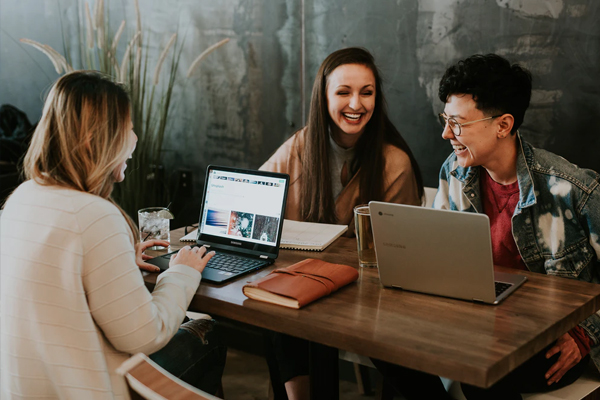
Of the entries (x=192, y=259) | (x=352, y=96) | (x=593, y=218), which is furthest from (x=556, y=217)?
(x=192, y=259)

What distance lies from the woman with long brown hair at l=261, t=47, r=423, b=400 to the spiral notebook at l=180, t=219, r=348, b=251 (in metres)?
0.28

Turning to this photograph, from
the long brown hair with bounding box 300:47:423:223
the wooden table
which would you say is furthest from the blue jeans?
the long brown hair with bounding box 300:47:423:223

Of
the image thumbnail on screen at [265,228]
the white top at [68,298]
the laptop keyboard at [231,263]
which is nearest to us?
the white top at [68,298]

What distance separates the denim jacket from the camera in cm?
184

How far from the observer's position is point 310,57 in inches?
119

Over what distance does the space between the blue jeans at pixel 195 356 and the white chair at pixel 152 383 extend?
394 millimetres

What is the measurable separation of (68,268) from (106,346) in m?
0.20

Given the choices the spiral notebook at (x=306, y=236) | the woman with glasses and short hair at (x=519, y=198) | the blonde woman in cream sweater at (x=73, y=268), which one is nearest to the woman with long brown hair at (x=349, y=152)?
the spiral notebook at (x=306, y=236)

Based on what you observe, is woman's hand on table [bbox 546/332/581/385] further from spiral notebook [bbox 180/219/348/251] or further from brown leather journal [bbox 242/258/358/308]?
spiral notebook [bbox 180/219/348/251]

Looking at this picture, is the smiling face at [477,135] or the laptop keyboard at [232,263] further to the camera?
the smiling face at [477,135]

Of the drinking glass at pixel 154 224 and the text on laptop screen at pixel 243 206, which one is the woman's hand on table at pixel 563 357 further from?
the drinking glass at pixel 154 224

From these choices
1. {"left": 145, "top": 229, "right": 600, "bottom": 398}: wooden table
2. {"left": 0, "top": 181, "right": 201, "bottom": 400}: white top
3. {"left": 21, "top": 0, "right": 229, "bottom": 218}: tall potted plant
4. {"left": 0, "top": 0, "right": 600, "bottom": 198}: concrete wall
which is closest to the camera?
{"left": 145, "top": 229, "right": 600, "bottom": 398}: wooden table

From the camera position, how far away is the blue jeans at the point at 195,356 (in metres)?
1.71

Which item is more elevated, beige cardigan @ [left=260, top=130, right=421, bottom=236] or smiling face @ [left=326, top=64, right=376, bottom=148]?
smiling face @ [left=326, top=64, right=376, bottom=148]
